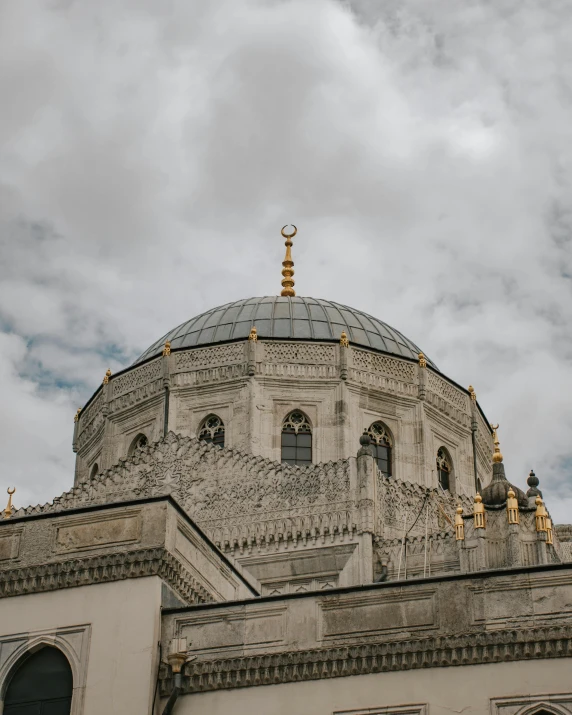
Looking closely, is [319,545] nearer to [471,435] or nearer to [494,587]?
[471,435]

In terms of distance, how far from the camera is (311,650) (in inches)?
675

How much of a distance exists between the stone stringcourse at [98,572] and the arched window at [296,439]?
636 inches

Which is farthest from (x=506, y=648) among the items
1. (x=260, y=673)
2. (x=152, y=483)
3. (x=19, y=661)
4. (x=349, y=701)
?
(x=152, y=483)

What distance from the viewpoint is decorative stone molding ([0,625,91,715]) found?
703 inches

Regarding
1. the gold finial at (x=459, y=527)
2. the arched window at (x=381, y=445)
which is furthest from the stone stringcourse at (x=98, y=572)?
the arched window at (x=381, y=445)

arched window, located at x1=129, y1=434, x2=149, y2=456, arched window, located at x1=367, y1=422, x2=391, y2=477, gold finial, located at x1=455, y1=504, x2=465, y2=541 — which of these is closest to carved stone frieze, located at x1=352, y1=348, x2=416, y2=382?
arched window, located at x1=367, y1=422, x2=391, y2=477

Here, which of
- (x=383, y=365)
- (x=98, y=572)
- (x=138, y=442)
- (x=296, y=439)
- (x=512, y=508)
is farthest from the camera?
(x=138, y=442)

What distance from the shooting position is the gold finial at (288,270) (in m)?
43.0

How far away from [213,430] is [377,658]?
63.1 feet

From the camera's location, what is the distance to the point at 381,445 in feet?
118

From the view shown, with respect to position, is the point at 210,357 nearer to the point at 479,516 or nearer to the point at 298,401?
the point at 298,401

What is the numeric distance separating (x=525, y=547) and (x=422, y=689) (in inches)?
543

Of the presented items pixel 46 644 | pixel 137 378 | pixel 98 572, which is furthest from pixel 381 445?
pixel 46 644

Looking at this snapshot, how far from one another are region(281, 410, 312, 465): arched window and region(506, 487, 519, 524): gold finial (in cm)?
648
